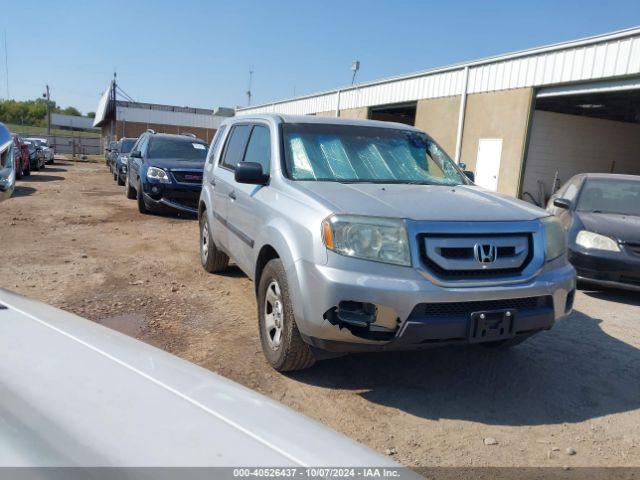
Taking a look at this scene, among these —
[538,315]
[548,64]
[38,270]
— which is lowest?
[38,270]

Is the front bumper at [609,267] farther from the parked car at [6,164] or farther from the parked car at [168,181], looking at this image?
the parked car at [168,181]

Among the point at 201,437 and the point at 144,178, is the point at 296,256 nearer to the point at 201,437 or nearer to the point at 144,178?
the point at 201,437

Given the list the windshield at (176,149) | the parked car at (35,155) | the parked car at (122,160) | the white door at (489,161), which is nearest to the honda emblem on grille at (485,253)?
the windshield at (176,149)

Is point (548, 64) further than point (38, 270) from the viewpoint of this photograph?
Yes

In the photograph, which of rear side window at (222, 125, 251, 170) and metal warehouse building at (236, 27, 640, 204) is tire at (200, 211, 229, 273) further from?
metal warehouse building at (236, 27, 640, 204)

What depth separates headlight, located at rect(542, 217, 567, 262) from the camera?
334cm

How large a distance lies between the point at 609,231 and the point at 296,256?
15.2ft

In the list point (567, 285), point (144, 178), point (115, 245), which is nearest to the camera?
point (567, 285)

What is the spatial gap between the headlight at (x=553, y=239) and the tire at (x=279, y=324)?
171 centimetres

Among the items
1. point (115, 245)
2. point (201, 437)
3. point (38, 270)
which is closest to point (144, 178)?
point (115, 245)

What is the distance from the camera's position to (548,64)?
38.2 ft

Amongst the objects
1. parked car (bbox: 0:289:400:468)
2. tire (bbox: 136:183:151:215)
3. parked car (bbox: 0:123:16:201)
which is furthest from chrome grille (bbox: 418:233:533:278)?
tire (bbox: 136:183:151:215)

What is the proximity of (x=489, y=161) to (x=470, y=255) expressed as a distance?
11.4m

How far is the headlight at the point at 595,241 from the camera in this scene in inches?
233
